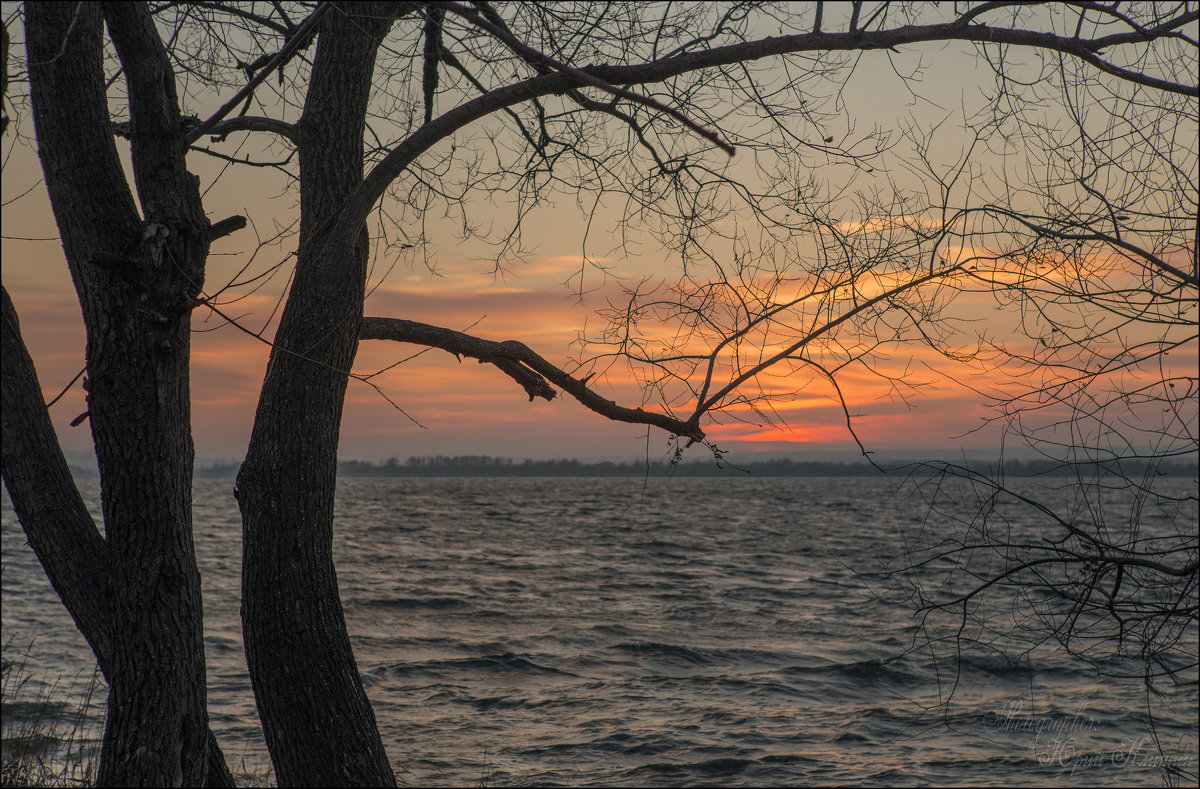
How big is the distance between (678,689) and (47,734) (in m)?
8.91

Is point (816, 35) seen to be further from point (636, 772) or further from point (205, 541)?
point (205, 541)

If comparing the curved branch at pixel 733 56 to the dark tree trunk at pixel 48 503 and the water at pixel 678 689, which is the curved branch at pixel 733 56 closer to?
the dark tree trunk at pixel 48 503

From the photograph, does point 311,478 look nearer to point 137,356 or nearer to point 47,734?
point 137,356

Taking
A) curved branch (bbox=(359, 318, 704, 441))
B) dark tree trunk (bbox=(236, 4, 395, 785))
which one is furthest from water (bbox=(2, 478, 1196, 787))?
dark tree trunk (bbox=(236, 4, 395, 785))

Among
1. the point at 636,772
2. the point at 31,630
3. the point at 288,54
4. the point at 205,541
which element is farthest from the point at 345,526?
the point at 288,54

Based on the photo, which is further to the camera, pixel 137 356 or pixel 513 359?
pixel 513 359

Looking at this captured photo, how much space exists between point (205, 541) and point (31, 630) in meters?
24.6

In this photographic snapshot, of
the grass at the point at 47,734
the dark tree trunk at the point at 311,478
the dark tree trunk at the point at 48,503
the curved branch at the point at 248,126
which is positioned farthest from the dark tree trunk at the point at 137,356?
the grass at the point at 47,734

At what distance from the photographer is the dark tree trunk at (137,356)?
327 centimetres

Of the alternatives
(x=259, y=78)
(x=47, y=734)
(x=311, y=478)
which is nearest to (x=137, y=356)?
(x=311, y=478)

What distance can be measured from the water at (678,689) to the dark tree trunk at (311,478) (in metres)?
2.70

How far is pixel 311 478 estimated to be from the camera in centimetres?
427

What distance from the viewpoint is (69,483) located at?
3.84 meters

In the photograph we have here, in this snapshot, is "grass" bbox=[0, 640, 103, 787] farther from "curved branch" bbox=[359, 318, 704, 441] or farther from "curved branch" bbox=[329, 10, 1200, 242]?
"curved branch" bbox=[329, 10, 1200, 242]
